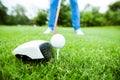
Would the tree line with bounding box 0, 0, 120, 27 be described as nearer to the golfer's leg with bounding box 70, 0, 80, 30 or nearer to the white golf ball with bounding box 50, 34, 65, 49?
the golfer's leg with bounding box 70, 0, 80, 30

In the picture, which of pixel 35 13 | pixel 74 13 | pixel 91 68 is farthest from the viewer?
pixel 35 13

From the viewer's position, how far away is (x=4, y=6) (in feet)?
11.3

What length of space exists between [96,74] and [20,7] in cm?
272

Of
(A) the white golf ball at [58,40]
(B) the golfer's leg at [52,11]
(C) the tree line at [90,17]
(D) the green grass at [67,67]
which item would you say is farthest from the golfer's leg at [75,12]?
(A) the white golf ball at [58,40]

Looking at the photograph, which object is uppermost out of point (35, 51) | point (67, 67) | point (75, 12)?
point (75, 12)

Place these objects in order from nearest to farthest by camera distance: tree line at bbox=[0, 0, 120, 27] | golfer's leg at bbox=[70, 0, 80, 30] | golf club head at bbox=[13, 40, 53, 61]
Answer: golf club head at bbox=[13, 40, 53, 61] < golfer's leg at bbox=[70, 0, 80, 30] < tree line at bbox=[0, 0, 120, 27]

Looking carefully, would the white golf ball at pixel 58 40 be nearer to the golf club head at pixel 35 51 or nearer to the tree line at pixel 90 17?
the golf club head at pixel 35 51

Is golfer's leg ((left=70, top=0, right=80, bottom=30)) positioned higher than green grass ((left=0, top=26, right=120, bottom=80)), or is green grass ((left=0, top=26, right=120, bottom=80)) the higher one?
golfer's leg ((left=70, top=0, right=80, bottom=30))

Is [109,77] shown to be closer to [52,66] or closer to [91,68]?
[91,68]

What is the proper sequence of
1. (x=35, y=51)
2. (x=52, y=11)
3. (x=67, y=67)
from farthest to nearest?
1. (x=52, y=11)
2. (x=67, y=67)
3. (x=35, y=51)

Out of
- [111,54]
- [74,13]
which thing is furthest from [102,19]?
[111,54]

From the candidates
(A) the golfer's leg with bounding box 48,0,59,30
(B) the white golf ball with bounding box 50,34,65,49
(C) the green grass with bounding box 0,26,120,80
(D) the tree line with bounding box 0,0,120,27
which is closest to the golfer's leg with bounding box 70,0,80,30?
(A) the golfer's leg with bounding box 48,0,59,30

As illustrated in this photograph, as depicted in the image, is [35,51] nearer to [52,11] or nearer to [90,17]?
[52,11]

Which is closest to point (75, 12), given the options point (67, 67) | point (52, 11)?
point (52, 11)
